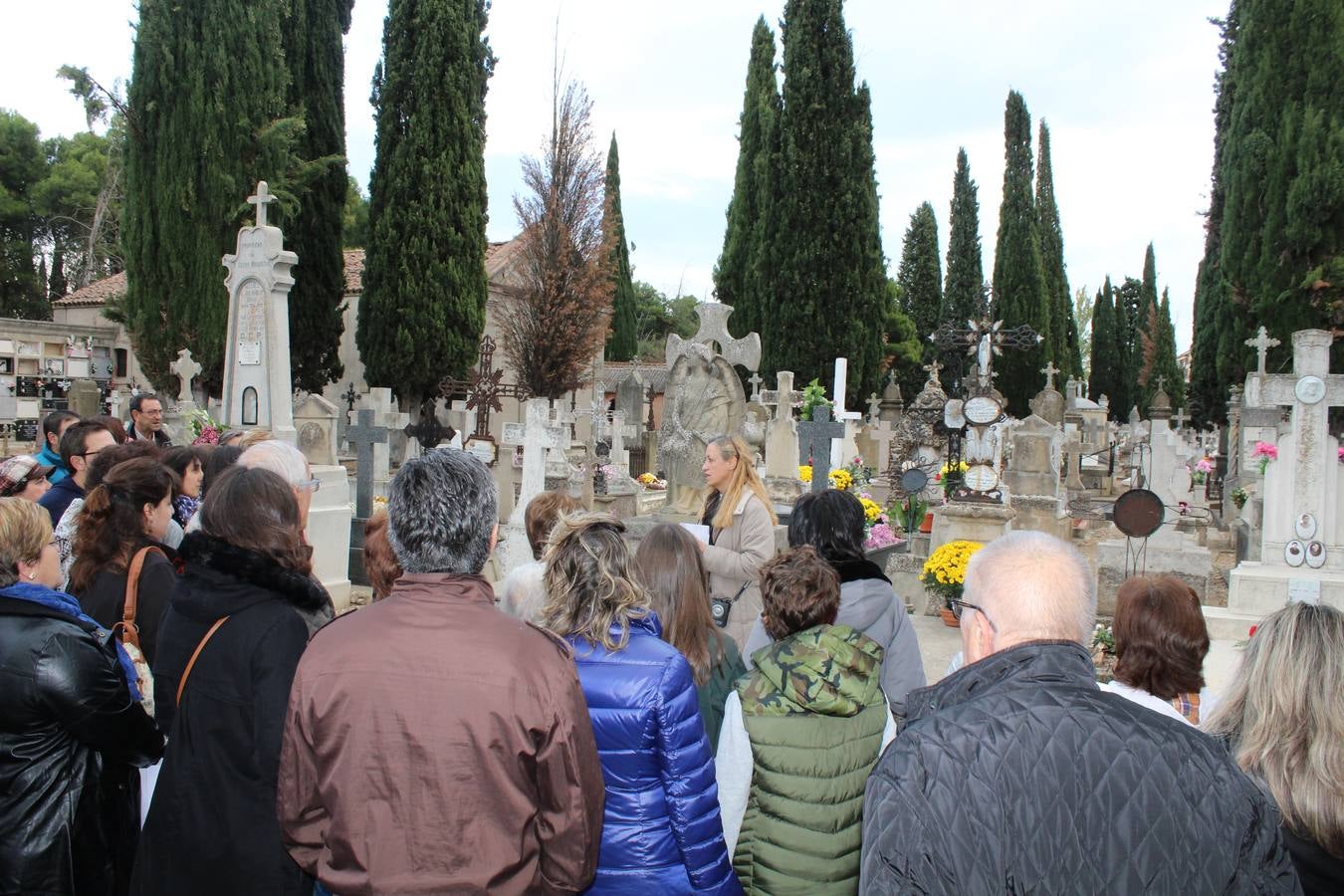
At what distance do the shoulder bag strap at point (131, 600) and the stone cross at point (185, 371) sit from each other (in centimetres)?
1801

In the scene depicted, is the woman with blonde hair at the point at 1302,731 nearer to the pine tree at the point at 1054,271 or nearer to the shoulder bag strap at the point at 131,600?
the shoulder bag strap at the point at 131,600

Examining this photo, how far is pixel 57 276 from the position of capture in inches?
1526

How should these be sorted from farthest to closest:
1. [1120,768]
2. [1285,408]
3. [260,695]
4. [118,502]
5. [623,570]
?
[1285,408], [118,502], [623,570], [260,695], [1120,768]

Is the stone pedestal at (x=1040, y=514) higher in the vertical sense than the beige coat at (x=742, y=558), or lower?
lower

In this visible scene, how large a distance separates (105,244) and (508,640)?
1679 inches

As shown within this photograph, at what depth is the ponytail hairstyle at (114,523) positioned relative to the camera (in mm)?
3193

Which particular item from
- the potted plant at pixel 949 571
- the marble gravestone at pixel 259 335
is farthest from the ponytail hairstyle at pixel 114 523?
the marble gravestone at pixel 259 335

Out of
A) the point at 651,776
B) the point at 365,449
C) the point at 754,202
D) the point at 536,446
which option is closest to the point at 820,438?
the point at 536,446

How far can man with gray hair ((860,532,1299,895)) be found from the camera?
5.12 ft

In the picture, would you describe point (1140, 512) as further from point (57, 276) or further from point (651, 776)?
point (57, 276)

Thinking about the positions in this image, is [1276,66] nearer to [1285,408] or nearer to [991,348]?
[991,348]

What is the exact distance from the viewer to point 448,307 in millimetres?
23797

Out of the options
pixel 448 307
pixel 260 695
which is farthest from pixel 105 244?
pixel 260 695

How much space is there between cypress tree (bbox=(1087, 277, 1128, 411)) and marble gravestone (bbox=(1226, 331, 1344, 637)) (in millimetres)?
36913
